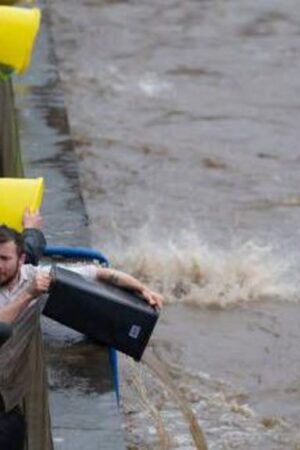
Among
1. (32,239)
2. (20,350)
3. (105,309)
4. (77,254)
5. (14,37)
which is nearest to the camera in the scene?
(20,350)

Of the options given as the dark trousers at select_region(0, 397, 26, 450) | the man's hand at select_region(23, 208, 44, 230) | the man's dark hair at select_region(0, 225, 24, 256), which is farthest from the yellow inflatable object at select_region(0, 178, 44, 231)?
the dark trousers at select_region(0, 397, 26, 450)

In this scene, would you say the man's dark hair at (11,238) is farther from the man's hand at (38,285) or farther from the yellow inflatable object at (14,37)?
the yellow inflatable object at (14,37)

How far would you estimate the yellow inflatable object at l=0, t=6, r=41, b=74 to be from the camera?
9.59 meters

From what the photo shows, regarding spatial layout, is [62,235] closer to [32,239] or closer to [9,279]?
[32,239]

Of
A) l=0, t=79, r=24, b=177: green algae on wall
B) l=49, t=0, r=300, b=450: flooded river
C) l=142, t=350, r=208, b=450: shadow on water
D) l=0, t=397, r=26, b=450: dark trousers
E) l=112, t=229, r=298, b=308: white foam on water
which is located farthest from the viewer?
l=112, t=229, r=298, b=308: white foam on water

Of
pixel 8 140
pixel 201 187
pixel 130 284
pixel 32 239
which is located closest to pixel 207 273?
pixel 8 140

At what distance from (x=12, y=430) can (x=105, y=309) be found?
0.82m

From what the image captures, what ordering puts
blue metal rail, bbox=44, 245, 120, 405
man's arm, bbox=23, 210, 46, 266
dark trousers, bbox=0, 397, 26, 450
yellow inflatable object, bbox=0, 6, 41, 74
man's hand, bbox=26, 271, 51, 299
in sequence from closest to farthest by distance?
dark trousers, bbox=0, 397, 26, 450 → man's hand, bbox=26, 271, 51, 299 → man's arm, bbox=23, 210, 46, 266 → blue metal rail, bbox=44, 245, 120, 405 → yellow inflatable object, bbox=0, 6, 41, 74

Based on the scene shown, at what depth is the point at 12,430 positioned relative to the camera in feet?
18.7

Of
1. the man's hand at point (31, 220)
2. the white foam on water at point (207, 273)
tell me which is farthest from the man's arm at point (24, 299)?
the white foam on water at point (207, 273)

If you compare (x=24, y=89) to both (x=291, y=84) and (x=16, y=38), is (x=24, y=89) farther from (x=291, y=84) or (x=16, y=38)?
(x=291, y=84)

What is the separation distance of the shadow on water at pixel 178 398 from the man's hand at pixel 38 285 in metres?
2.06

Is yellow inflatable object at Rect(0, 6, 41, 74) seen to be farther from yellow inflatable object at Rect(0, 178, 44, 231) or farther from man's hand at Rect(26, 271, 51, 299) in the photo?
man's hand at Rect(26, 271, 51, 299)

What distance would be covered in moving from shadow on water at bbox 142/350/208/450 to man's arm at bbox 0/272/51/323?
6.88ft
